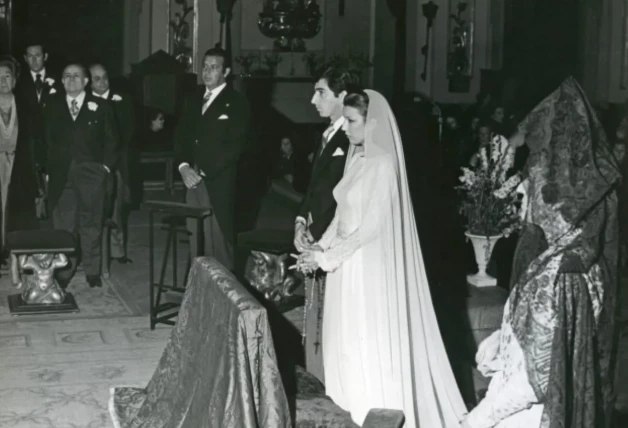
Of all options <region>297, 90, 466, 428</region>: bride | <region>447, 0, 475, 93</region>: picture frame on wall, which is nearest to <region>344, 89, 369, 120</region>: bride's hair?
<region>297, 90, 466, 428</region>: bride

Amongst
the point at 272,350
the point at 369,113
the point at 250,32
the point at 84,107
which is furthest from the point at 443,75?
the point at 272,350

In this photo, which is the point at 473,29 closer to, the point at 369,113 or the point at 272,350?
the point at 369,113

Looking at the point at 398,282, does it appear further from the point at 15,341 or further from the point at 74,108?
the point at 74,108

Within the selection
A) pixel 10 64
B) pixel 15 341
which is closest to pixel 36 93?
pixel 10 64

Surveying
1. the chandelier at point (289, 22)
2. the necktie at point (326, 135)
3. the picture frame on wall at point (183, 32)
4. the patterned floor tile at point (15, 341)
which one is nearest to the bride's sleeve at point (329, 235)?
the necktie at point (326, 135)

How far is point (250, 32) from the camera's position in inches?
587

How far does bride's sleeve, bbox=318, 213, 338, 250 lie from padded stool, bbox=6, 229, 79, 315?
105 inches

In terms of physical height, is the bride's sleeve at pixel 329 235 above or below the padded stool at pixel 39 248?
above

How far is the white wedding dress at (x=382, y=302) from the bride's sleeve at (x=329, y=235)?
12cm

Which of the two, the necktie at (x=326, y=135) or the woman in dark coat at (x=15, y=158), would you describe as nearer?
the necktie at (x=326, y=135)

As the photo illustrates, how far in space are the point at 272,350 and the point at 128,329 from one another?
3.12 metres

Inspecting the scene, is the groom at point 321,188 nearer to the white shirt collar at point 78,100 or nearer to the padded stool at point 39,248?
the padded stool at point 39,248

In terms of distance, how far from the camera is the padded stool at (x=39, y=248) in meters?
6.61

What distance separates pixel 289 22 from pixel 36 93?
6.58m
